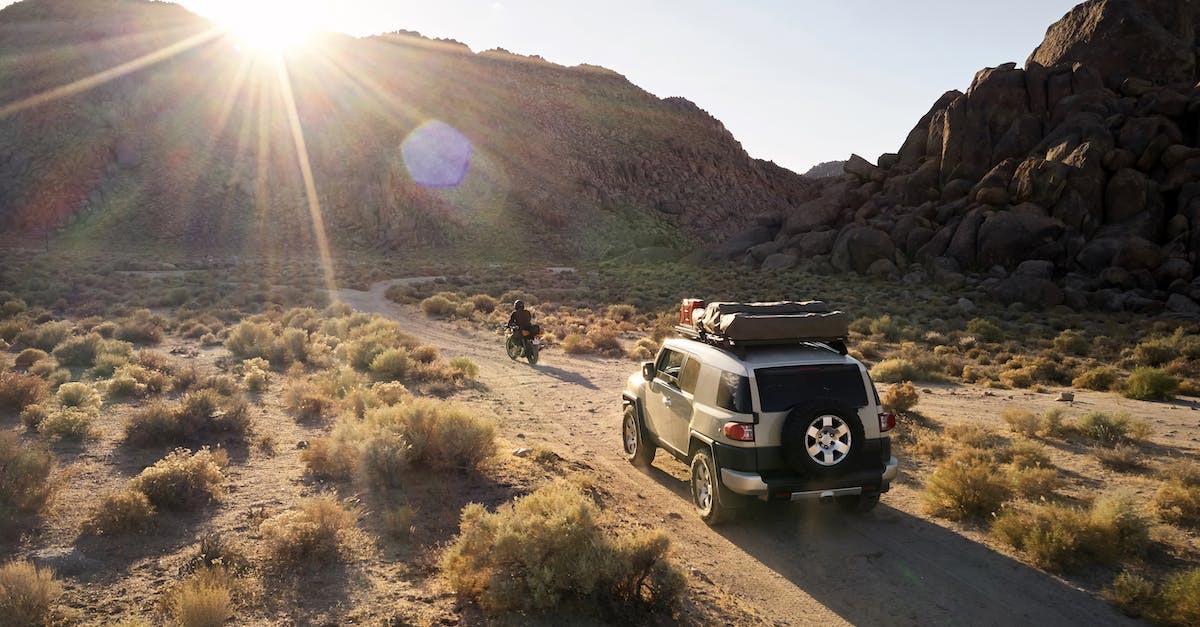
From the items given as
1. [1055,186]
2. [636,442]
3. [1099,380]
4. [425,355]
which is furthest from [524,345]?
[1055,186]

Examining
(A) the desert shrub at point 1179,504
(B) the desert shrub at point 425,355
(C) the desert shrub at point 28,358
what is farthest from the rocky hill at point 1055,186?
(C) the desert shrub at point 28,358

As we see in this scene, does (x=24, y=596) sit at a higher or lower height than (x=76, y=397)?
higher

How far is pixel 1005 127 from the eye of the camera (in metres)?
45.9

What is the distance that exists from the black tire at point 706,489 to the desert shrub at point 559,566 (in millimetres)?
1541

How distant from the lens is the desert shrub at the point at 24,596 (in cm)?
489

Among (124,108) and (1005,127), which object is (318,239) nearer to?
(124,108)

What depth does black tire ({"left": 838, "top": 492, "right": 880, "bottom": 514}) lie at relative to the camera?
7562 mm

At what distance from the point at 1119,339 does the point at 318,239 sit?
238 feet

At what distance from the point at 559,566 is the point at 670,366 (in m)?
3.87

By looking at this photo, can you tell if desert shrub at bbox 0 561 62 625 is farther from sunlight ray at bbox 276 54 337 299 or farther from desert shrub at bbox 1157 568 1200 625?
sunlight ray at bbox 276 54 337 299

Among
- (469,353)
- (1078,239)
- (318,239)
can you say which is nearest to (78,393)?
(469,353)

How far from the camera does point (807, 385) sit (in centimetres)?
710

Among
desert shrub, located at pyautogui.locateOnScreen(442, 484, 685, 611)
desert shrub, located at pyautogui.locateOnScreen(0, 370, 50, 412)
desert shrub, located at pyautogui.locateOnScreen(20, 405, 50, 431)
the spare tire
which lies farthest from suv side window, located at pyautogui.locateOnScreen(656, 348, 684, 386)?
Result: desert shrub, located at pyautogui.locateOnScreen(0, 370, 50, 412)

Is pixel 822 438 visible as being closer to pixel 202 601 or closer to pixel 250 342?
pixel 202 601
